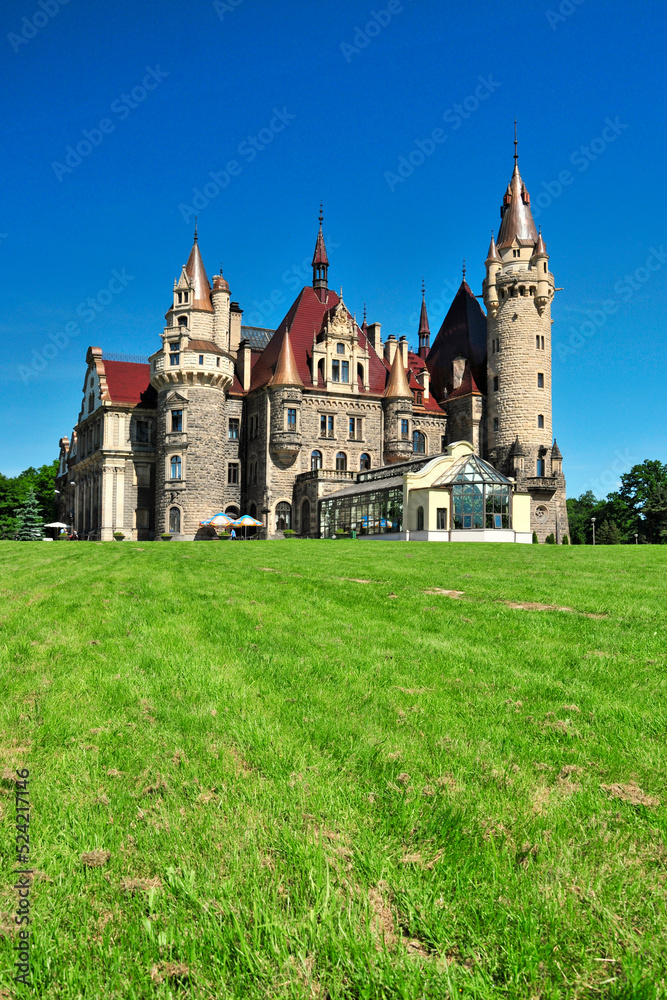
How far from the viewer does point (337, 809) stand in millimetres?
3834

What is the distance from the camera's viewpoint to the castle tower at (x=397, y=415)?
53.0m

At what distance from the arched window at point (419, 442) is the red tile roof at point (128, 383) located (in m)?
21.8

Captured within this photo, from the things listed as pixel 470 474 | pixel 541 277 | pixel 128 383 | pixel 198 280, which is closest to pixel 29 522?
pixel 128 383

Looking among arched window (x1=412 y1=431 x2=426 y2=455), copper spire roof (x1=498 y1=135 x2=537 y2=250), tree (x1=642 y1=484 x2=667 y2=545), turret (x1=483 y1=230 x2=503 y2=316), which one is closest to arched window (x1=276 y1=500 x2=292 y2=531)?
arched window (x1=412 y1=431 x2=426 y2=455)

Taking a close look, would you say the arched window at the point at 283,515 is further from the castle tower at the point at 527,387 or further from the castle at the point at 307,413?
the castle tower at the point at 527,387

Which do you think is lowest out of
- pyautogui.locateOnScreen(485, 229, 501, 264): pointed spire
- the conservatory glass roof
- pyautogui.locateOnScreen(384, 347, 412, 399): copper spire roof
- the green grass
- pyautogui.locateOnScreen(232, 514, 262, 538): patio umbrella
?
the green grass

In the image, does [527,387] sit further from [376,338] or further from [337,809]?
[337,809]

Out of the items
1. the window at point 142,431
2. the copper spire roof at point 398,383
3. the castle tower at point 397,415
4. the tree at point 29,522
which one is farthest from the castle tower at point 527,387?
the tree at point 29,522

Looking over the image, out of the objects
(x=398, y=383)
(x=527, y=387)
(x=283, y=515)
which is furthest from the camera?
(x=398, y=383)

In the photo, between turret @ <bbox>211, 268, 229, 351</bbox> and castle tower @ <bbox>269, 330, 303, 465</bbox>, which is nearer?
castle tower @ <bbox>269, 330, 303, 465</bbox>

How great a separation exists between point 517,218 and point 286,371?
80.1 ft

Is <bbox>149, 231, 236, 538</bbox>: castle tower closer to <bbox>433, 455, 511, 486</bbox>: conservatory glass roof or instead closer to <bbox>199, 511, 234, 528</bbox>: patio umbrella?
<bbox>199, 511, 234, 528</bbox>: patio umbrella

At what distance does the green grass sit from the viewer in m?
2.72

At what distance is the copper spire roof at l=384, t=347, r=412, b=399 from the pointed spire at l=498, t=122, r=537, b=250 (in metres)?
13.5
